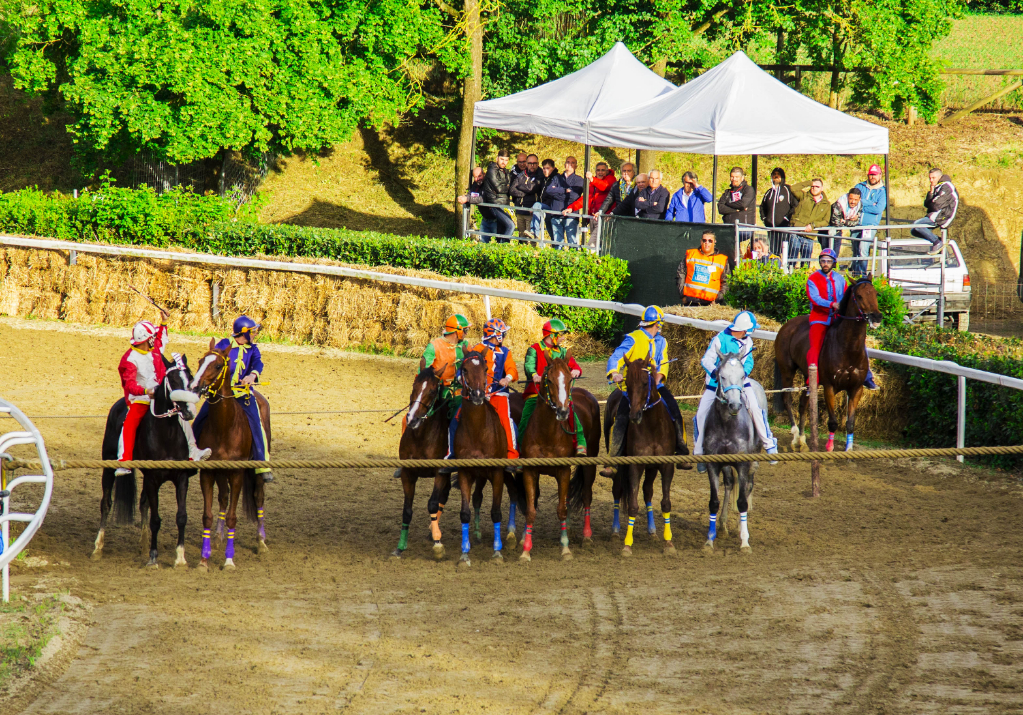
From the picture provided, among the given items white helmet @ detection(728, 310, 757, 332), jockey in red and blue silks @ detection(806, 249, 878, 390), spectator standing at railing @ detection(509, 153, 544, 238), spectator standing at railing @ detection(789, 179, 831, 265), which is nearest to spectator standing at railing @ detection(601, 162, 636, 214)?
spectator standing at railing @ detection(509, 153, 544, 238)

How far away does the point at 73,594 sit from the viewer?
805cm

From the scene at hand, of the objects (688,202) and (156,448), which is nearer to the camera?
(156,448)

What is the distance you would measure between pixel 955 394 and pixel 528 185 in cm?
972

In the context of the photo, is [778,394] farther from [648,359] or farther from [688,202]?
[688,202]

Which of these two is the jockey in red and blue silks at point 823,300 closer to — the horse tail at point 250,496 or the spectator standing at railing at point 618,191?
the horse tail at point 250,496

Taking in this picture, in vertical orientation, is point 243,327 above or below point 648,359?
above

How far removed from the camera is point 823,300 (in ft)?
37.2

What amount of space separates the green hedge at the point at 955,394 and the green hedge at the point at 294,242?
510 cm

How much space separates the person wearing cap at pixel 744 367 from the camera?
9.34 meters

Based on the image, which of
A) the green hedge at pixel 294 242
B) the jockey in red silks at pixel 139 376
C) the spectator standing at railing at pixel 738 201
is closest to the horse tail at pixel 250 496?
the jockey in red silks at pixel 139 376

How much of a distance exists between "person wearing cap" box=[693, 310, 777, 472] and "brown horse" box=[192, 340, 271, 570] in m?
3.91

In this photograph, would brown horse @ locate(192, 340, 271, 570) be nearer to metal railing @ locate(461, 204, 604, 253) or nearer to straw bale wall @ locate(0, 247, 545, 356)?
straw bale wall @ locate(0, 247, 545, 356)

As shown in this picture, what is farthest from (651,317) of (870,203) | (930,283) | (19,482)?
(870,203)

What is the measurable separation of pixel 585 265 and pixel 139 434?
377 inches
